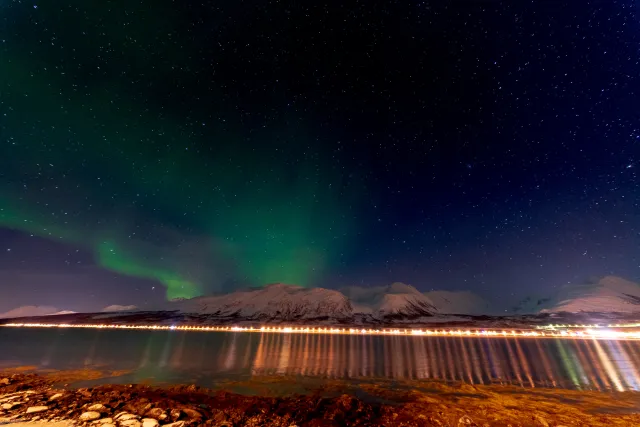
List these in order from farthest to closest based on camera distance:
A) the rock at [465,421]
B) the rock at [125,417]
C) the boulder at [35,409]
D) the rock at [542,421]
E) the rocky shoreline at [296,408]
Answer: the rock at [542,421] → the boulder at [35,409] → the rock at [465,421] → the rocky shoreline at [296,408] → the rock at [125,417]

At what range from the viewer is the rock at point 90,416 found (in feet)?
50.5

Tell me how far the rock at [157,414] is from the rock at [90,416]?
2.29 metres

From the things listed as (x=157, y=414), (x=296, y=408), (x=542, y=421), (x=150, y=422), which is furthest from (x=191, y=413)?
(x=542, y=421)

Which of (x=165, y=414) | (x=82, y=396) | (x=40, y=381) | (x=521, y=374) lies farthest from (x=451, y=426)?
(x=40, y=381)

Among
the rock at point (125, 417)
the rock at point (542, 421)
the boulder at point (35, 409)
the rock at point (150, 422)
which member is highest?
the boulder at point (35, 409)

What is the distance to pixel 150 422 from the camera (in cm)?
1520

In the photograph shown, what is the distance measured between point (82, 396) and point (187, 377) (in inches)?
535

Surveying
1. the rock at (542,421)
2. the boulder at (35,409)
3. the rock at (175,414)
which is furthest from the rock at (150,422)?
the rock at (542,421)

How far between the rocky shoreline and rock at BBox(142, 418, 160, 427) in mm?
45

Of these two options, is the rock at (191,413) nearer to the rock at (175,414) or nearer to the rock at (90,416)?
the rock at (175,414)

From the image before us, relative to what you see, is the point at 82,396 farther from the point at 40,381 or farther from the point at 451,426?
the point at 451,426

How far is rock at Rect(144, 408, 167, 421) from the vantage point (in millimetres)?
15844

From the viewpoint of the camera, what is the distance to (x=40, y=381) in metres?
27.0

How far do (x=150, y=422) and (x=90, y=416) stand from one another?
329 cm
